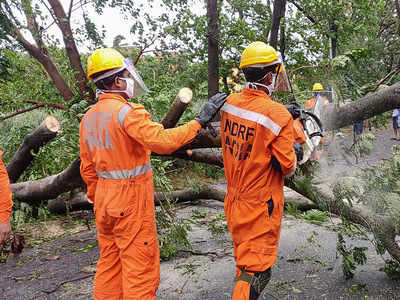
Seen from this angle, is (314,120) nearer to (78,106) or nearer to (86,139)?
(86,139)

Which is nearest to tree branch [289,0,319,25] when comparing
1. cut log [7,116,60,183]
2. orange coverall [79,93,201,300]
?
cut log [7,116,60,183]

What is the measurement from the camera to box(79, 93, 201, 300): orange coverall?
2.38 m

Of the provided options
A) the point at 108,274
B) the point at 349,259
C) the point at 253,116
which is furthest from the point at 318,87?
the point at 108,274

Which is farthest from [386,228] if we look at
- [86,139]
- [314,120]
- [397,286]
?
[86,139]

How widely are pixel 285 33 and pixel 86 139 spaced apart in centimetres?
697

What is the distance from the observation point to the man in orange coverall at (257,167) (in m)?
2.34

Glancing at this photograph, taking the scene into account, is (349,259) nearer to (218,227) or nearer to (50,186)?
(218,227)

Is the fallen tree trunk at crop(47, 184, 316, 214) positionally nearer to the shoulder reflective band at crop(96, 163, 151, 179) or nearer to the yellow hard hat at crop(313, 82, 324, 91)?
the yellow hard hat at crop(313, 82, 324, 91)

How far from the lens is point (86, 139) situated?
260 cm

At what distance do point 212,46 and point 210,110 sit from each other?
16.7ft

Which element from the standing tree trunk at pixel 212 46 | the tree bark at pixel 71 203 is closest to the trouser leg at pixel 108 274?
the tree bark at pixel 71 203

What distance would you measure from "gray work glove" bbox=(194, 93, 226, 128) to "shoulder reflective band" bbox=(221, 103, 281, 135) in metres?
0.15

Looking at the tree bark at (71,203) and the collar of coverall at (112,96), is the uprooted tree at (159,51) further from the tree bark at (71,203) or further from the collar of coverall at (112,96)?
the collar of coverall at (112,96)

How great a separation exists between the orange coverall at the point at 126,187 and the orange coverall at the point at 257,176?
370mm
